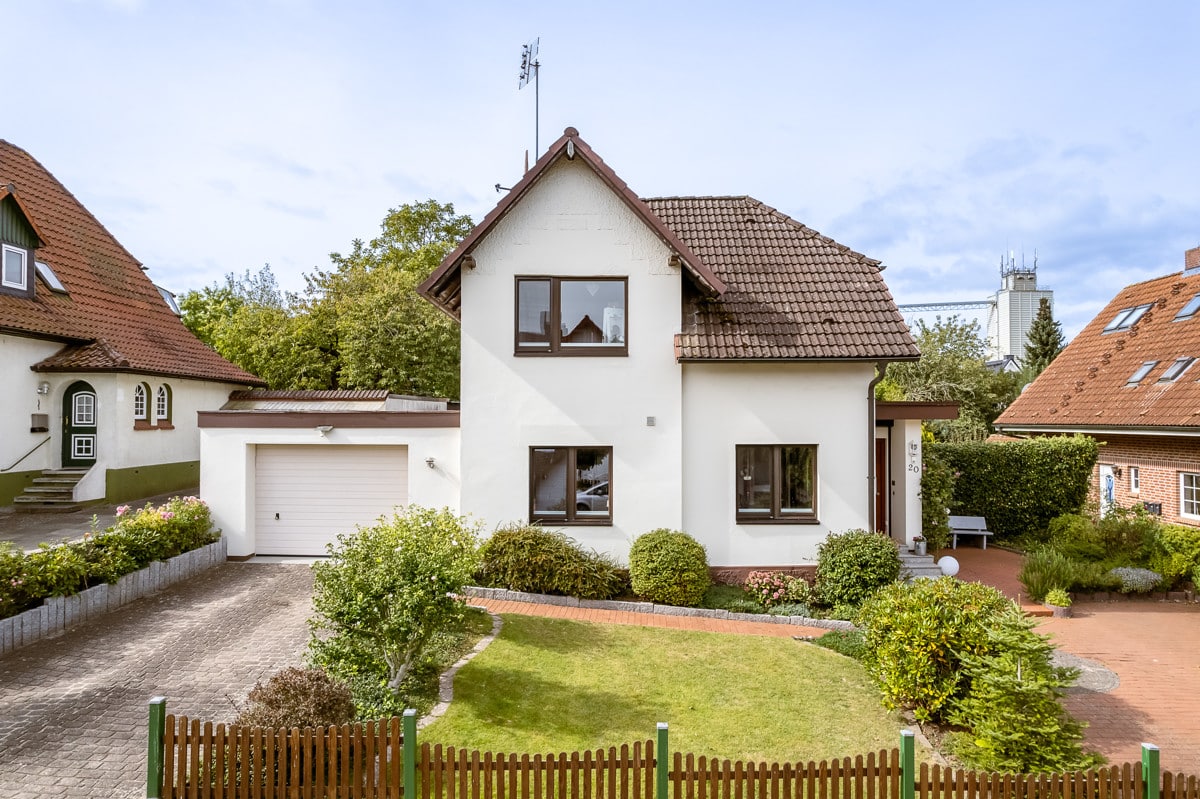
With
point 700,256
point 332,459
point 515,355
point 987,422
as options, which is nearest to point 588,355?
point 515,355

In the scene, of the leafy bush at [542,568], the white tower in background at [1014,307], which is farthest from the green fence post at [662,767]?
the white tower in background at [1014,307]

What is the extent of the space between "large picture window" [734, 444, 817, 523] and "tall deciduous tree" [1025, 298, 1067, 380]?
124 ft

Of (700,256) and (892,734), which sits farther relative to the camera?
(700,256)

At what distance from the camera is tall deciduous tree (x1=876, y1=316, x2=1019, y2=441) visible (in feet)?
109

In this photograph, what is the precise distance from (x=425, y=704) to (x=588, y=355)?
7.26m

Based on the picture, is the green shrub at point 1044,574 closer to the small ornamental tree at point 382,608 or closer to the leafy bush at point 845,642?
the leafy bush at point 845,642

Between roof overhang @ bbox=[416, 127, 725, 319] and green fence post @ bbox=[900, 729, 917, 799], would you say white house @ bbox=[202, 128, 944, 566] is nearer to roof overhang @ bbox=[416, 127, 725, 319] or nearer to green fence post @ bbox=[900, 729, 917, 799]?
roof overhang @ bbox=[416, 127, 725, 319]

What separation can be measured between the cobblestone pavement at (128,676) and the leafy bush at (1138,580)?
15.8 meters

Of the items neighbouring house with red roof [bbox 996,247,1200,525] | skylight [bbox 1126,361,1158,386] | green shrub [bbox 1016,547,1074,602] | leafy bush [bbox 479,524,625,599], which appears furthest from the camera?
skylight [bbox 1126,361,1158,386]

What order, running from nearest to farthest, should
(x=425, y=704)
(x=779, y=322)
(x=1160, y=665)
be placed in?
(x=425, y=704) → (x=1160, y=665) → (x=779, y=322)

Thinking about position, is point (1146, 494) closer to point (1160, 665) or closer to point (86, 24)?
point (1160, 665)

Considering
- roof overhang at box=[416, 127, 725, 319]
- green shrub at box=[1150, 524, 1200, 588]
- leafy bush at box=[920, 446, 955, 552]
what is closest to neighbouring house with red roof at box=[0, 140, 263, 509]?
roof overhang at box=[416, 127, 725, 319]

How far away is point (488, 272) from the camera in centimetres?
1281

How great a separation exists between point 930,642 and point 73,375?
21005 mm
